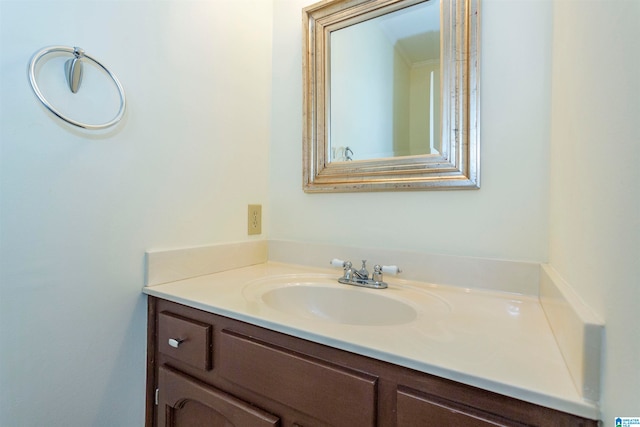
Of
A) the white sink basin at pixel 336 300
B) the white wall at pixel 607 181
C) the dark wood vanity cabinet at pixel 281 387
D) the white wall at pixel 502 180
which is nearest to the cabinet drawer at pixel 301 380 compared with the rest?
the dark wood vanity cabinet at pixel 281 387

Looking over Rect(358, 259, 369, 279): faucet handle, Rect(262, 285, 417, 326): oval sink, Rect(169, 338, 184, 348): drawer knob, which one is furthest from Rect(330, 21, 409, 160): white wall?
Rect(169, 338, 184, 348): drawer knob

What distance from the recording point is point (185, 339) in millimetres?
773

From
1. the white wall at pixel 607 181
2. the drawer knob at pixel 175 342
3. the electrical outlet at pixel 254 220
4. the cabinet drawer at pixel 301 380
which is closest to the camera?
the white wall at pixel 607 181

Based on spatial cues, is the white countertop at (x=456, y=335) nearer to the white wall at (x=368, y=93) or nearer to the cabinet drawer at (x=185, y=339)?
the cabinet drawer at (x=185, y=339)

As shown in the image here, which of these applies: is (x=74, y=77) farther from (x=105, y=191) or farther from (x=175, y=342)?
(x=175, y=342)

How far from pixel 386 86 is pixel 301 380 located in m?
0.97

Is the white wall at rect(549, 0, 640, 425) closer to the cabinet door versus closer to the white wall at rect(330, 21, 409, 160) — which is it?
the white wall at rect(330, 21, 409, 160)

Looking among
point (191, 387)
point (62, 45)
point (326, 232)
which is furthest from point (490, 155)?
point (62, 45)

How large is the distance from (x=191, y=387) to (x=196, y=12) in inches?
46.4

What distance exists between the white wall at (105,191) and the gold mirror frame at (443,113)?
30cm

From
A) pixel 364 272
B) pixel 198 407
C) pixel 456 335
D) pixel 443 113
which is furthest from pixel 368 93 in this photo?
pixel 198 407

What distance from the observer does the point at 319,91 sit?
3.84 ft

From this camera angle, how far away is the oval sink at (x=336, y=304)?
871 mm

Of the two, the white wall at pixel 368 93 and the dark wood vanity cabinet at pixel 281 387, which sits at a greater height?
the white wall at pixel 368 93
